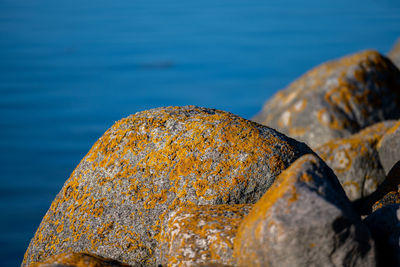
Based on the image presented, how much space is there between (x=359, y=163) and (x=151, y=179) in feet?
13.9

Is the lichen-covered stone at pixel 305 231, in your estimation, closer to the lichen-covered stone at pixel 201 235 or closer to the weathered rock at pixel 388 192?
the lichen-covered stone at pixel 201 235

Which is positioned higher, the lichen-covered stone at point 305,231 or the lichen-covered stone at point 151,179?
the lichen-covered stone at point 151,179

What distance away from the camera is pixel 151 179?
503 centimetres

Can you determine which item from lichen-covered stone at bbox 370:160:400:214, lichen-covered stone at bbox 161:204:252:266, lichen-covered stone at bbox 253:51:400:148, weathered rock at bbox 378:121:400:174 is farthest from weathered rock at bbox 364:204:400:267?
lichen-covered stone at bbox 253:51:400:148

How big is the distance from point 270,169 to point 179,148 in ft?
3.26

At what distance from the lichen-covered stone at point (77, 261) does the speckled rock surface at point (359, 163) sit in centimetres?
476

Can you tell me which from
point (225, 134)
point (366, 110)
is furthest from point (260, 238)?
point (366, 110)

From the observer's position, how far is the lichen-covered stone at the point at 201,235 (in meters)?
3.96

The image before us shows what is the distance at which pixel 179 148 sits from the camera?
5121mm

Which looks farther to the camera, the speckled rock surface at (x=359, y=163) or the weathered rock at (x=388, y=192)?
the speckled rock surface at (x=359, y=163)

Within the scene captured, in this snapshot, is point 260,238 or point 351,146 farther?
point 351,146

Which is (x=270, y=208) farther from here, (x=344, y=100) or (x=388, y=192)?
(x=344, y=100)

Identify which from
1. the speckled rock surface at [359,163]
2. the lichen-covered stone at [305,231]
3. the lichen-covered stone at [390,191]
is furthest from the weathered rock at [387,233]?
the speckled rock surface at [359,163]

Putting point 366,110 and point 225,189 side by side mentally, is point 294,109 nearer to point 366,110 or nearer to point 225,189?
Answer: point 366,110
